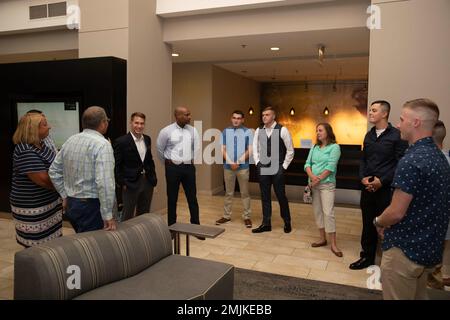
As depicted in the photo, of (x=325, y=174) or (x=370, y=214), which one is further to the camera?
(x=325, y=174)

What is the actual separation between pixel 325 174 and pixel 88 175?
2.61 meters

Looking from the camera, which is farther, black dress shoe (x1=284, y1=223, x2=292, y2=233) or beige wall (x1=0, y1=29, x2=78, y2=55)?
beige wall (x1=0, y1=29, x2=78, y2=55)

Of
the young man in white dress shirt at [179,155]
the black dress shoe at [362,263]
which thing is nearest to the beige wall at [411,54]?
the black dress shoe at [362,263]

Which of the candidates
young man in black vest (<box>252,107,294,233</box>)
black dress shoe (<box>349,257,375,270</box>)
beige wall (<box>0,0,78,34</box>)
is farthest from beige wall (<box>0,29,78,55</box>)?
black dress shoe (<box>349,257,375,270</box>)

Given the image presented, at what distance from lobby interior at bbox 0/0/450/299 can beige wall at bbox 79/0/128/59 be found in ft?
0.05

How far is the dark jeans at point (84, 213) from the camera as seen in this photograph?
105 inches

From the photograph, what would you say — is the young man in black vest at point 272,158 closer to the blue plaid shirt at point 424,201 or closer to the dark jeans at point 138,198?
the dark jeans at point 138,198

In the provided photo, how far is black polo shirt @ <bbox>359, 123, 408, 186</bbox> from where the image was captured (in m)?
3.44

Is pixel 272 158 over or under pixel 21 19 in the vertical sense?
under

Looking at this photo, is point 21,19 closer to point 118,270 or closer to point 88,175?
point 88,175

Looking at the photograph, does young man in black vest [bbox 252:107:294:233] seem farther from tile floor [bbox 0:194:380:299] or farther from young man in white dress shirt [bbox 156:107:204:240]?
young man in white dress shirt [bbox 156:107:204:240]

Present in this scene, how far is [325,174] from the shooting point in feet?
13.2

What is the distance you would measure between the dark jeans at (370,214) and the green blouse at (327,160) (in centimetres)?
45

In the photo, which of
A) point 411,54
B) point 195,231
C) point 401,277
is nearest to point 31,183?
point 195,231
